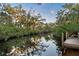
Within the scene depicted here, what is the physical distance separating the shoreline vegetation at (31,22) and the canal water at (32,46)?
0.11 ft

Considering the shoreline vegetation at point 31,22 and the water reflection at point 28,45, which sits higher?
the shoreline vegetation at point 31,22

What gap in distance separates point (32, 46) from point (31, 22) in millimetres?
155

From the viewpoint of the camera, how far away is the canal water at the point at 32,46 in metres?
1.11

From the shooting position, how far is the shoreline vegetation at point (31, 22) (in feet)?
3.68

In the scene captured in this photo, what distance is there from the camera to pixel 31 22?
114cm

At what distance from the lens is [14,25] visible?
1.14 meters

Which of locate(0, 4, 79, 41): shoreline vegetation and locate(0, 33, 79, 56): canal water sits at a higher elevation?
locate(0, 4, 79, 41): shoreline vegetation

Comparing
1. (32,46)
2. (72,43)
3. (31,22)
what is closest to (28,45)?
(32,46)

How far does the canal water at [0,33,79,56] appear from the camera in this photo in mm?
1113

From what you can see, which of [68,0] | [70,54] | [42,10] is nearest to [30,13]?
[42,10]

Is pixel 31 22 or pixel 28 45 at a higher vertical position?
pixel 31 22

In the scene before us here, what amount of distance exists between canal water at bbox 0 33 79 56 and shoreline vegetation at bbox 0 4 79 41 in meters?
0.03

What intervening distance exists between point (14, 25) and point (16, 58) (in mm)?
212

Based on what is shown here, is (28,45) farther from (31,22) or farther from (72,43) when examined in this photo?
(72,43)
